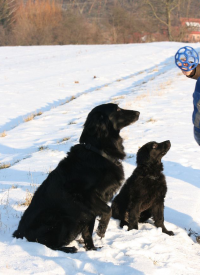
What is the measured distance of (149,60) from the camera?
25.8 meters

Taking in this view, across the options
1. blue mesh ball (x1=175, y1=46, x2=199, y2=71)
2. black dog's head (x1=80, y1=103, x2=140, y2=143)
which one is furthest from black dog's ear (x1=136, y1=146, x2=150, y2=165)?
blue mesh ball (x1=175, y1=46, x2=199, y2=71)

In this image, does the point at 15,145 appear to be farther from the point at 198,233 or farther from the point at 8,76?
the point at 8,76

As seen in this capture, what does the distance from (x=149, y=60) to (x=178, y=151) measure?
19.9 metres

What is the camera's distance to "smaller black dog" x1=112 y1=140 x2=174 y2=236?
402 cm

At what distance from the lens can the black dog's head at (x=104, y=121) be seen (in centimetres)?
368

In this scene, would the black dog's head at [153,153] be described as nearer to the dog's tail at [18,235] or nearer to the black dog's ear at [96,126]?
the black dog's ear at [96,126]

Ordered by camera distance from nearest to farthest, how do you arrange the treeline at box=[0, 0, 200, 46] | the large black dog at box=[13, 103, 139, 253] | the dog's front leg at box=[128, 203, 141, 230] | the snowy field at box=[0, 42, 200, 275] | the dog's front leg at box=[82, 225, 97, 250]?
the snowy field at box=[0, 42, 200, 275] → the large black dog at box=[13, 103, 139, 253] → the dog's front leg at box=[82, 225, 97, 250] → the dog's front leg at box=[128, 203, 141, 230] → the treeline at box=[0, 0, 200, 46]

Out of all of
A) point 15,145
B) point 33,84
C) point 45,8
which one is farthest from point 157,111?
point 45,8

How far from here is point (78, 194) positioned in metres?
3.44

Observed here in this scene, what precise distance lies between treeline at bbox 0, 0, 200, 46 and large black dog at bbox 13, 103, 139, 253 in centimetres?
4518

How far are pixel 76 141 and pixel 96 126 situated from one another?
180 inches

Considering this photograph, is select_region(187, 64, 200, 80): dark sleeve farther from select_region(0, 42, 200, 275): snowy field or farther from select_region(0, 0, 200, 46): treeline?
select_region(0, 0, 200, 46): treeline

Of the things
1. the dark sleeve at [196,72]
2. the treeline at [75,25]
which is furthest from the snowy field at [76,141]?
the treeline at [75,25]

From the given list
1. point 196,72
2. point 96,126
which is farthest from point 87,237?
point 196,72
